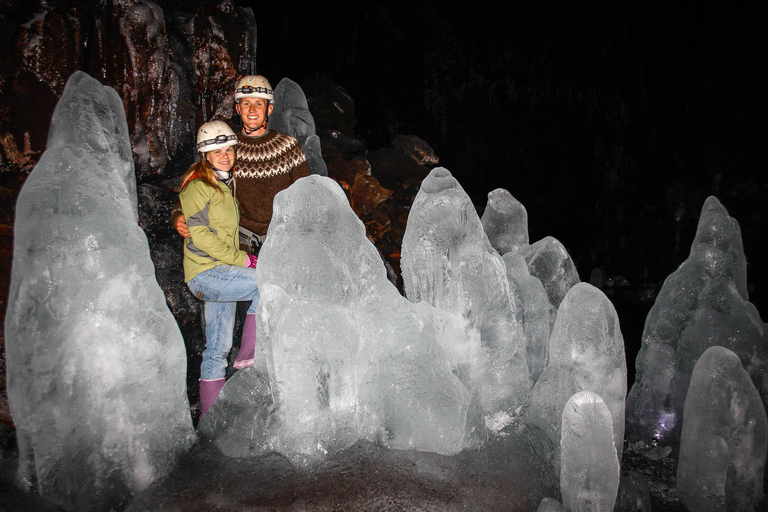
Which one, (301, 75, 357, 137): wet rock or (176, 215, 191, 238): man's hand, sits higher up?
(301, 75, 357, 137): wet rock

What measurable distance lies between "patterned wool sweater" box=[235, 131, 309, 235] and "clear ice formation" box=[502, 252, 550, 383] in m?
1.87

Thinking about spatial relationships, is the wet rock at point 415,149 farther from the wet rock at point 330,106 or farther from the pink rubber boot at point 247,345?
the pink rubber boot at point 247,345

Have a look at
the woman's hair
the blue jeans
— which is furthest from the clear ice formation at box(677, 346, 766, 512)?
the woman's hair

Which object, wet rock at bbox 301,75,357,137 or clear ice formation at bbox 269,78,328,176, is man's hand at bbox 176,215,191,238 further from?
wet rock at bbox 301,75,357,137

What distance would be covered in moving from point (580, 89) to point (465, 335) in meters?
17.3

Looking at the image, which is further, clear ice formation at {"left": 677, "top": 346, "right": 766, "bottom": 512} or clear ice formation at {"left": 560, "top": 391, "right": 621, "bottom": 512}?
clear ice formation at {"left": 677, "top": 346, "right": 766, "bottom": 512}

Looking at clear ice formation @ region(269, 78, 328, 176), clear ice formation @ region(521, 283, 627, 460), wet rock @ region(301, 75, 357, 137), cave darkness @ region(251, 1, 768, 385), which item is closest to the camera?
clear ice formation @ region(521, 283, 627, 460)

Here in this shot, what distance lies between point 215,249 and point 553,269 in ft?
9.13

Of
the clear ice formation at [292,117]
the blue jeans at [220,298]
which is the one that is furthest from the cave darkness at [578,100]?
the blue jeans at [220,298]

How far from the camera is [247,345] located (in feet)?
12.1

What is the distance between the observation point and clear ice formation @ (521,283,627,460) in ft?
9.80

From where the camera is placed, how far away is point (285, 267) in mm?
2717

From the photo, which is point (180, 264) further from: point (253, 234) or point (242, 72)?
point (242, 72)

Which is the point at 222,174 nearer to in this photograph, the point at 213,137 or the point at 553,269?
the point at 213,137
